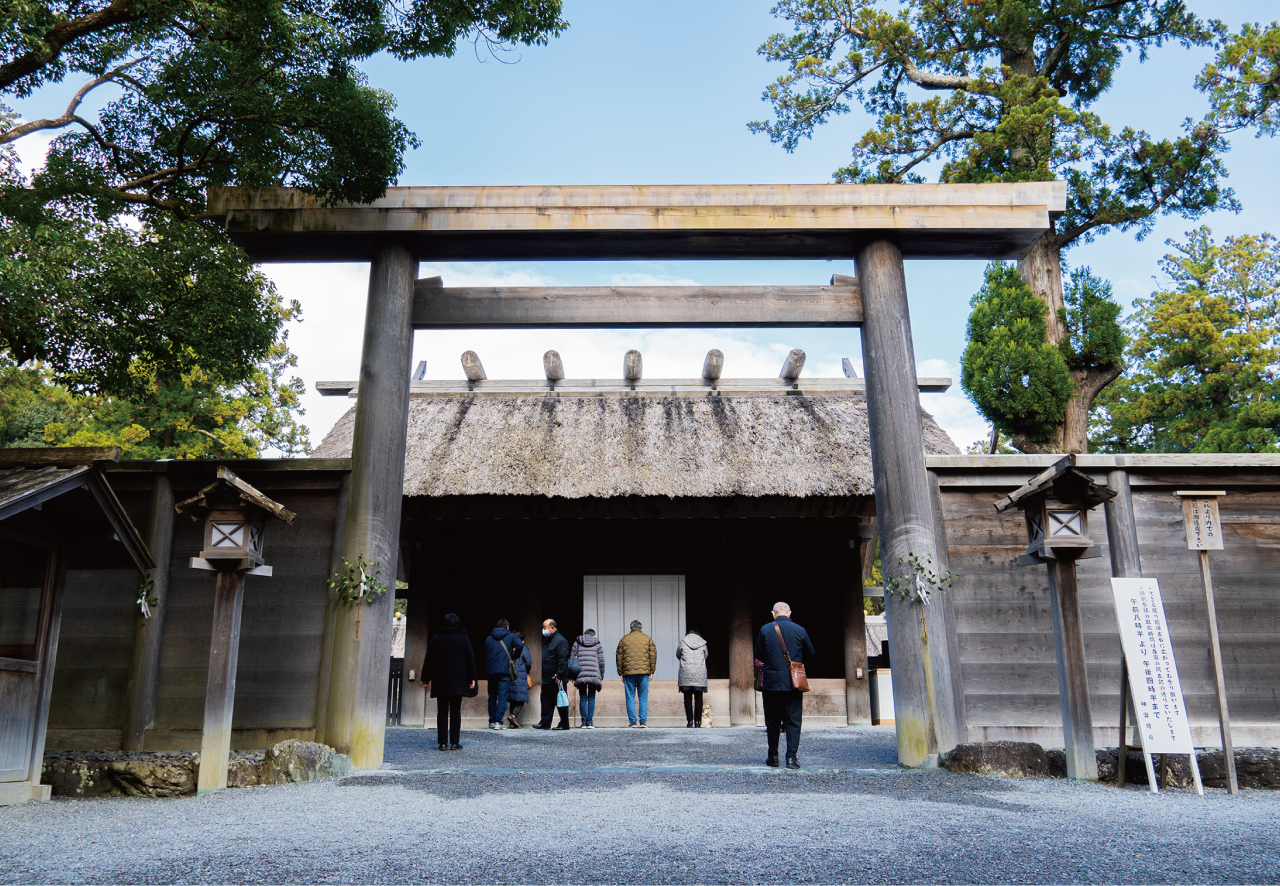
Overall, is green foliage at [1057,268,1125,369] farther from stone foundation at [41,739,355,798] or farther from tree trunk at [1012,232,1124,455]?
stone foundation at [41,739,355,798]

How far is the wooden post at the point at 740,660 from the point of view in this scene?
39.2 ft

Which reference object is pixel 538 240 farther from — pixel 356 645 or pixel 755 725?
pixel 755 725

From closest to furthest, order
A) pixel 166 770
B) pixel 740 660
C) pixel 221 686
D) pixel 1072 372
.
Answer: pixel 166 770, pixel 221 686, pixel 1072 372, pixel 740 660

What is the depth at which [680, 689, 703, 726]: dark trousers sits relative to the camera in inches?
446

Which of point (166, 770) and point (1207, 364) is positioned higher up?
point (1207, 364)

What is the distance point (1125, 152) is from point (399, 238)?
9863mm

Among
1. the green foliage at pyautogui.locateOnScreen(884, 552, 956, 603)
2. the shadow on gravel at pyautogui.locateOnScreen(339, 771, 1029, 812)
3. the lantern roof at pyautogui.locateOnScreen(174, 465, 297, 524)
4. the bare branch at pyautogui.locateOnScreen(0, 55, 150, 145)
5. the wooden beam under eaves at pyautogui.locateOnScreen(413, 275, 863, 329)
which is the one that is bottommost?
the shadow on gravel at pyautogui.locateOnScreen(339, 771, 1029, 812)

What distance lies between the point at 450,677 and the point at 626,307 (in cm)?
403

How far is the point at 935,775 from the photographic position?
5.68 m

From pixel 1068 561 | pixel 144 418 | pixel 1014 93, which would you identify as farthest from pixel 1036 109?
pixel 144 418

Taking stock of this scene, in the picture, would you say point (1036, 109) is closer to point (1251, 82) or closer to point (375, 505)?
point (1251, 82)

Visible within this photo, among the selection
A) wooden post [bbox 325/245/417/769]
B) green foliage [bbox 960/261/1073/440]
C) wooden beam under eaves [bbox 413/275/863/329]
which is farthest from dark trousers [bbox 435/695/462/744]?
green foliage [bbox 960/261/1073/440]

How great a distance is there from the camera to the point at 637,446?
39.3ft

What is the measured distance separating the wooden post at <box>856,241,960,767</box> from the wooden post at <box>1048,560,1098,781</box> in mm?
807
